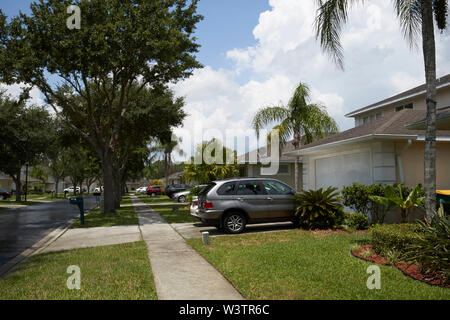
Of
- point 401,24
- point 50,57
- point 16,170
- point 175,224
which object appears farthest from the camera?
point 16,170

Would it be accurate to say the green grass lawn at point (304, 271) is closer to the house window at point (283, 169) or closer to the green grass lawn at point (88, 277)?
the green grass lawn at point (88, 277)

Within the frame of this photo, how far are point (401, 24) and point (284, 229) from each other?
6934mm

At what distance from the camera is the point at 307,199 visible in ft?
37.0

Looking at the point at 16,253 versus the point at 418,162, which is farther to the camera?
the point at 418,162

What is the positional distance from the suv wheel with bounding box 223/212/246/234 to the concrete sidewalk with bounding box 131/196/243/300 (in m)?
1.72

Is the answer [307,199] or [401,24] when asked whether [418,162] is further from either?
[401,24]

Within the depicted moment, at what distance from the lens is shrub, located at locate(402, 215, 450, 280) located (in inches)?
218

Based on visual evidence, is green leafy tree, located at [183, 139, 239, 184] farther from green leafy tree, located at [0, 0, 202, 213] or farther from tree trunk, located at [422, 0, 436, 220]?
tree trunk, located at [422, 0, 436, 220]

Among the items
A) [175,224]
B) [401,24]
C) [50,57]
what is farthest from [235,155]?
[401,24]

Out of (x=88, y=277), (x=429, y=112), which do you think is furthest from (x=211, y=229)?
(x=429, y=112)

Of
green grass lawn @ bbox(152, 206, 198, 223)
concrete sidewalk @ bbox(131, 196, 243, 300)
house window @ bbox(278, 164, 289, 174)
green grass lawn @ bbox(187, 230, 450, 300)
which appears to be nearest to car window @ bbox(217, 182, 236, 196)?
green grass lawn @ bbox(187, 230, 450, 300)

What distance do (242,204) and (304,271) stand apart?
4.92 m

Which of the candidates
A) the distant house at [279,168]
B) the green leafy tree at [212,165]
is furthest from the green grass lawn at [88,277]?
the distant house at [279,168]
